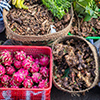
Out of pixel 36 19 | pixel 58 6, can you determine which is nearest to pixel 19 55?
pixel 36 19

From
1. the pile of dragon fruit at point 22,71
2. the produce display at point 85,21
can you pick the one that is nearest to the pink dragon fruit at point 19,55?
the pile of dragon fruit at point 22,71

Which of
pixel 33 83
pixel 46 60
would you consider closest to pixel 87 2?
pixel 46 60

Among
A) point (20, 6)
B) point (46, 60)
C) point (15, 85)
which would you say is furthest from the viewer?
point (20, 6)

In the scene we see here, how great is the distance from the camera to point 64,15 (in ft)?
6.75

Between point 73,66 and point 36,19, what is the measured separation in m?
0.86

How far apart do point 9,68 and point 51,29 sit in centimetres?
82

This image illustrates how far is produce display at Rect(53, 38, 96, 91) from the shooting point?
1.71 metres

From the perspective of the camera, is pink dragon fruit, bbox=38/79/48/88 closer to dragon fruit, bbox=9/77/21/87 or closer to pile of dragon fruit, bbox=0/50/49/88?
pile of dragon fruit, bbox=0/50/49/88

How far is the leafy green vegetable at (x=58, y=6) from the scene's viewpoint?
1.93m

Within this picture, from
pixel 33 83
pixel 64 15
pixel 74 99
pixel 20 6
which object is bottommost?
pixel 74 99

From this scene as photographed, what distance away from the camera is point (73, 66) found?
69.3 inches

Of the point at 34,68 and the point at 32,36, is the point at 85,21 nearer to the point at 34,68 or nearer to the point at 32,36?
the point at 32,36

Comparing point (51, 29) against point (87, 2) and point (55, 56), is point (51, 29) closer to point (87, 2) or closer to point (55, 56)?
point (55, 56)

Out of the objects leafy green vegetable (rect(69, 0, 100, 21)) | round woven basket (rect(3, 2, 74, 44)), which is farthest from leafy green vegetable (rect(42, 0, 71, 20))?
round woven basket (rect(3, 2, 74, 44))
